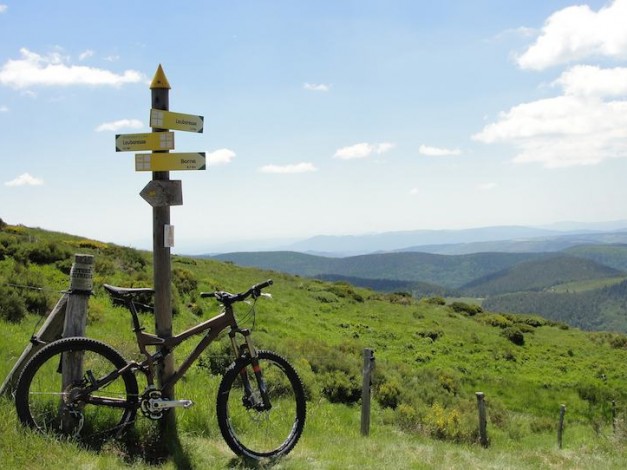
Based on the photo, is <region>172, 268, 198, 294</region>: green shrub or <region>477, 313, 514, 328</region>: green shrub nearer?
<region>172, 268, 198, 294</region>: green shrub

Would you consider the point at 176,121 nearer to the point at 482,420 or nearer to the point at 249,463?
the point at 249,463

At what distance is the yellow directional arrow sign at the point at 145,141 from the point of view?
5992 millimetres

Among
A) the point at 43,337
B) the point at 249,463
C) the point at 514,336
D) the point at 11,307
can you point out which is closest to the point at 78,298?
the point at 43,337

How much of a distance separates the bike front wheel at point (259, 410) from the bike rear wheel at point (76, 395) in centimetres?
105

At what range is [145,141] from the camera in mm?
5996

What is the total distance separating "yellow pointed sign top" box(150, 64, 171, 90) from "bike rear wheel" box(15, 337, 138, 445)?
3.03m

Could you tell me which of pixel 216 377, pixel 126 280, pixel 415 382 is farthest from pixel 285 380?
pixel 126 280

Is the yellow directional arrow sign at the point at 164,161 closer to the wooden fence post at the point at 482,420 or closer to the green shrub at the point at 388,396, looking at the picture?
the wooden fence post at the point at 482,420

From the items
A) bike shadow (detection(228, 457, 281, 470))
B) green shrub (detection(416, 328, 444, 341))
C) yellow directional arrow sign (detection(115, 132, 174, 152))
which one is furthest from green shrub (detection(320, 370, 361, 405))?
green shrub (detection(416, 328, 444, 341))

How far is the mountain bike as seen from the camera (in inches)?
215

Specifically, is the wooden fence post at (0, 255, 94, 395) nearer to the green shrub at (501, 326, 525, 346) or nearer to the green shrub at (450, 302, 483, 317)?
the green shrub at (501, 326, 525, 346)

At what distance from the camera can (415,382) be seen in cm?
1991

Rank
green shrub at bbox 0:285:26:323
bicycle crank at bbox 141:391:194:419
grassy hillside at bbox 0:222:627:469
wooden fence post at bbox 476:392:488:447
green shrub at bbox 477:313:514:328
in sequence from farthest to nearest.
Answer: green shrub at bbox 477:313:514:328 < wooden fence post at bbox 476:392:488:447 < green shrub at bbox 0:285:26:323 < grassy hillside at bbox 0:222:627:469 < bicycle crank at bbox 141:391:194:419

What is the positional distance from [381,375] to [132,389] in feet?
45.7
